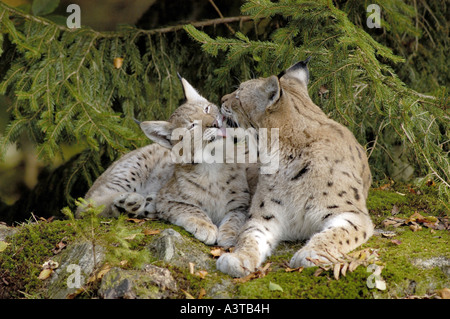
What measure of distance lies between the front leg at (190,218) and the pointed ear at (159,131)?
0.62 metres

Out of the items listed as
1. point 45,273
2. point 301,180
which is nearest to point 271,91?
point 301,180

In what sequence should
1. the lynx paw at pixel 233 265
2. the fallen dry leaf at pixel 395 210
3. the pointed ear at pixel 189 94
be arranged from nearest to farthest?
the lynx paw at pixel 233 265, the fallen dry leaf at pixel 395 210, the pointed ear at pixel 189 94

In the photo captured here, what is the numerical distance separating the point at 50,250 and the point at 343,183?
2.59m

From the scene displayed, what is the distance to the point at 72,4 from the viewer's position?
28.2ft

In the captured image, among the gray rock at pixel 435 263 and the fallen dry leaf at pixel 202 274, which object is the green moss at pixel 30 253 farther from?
the gray rock at pixel 435 263

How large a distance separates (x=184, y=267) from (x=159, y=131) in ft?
6.18

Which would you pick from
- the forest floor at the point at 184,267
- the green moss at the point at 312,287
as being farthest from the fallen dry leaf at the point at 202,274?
the green moss at the point at 312,287

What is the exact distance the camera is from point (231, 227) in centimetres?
507

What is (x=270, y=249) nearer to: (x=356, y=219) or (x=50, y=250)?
(x=356, y=219)

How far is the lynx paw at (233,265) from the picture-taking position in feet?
13.1

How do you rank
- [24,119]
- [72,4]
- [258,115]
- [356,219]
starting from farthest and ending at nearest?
[72,4] → [24,119] → [258,115] → [356,219]

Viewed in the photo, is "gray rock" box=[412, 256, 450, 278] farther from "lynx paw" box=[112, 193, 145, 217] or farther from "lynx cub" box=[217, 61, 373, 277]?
"lynx paw" box=[112, 193, 145, 217]

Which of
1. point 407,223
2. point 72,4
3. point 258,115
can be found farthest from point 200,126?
point 72,4

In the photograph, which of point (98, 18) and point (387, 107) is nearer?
point (387, 107)
